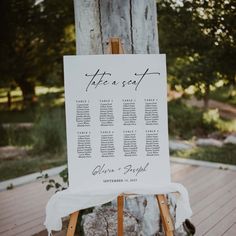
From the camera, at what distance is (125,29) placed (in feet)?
8.64

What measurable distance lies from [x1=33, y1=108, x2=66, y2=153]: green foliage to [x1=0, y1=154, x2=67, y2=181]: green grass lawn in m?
0.19

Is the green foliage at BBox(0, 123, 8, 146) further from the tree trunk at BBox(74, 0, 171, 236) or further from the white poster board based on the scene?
the white poster board

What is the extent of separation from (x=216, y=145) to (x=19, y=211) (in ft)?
11.6

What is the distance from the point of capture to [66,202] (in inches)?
88.4

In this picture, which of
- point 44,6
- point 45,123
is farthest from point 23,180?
point 44,6

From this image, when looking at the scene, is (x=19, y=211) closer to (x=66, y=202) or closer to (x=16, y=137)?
(x=66, y=202)

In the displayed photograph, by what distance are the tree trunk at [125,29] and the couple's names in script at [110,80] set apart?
41 centimetres

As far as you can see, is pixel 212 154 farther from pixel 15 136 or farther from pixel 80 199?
pixel 80 199

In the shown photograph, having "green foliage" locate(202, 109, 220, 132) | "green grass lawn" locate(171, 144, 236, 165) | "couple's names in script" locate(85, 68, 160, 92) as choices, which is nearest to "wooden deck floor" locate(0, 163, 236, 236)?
"green grass lawn" locate(171, 144, 236, 165)

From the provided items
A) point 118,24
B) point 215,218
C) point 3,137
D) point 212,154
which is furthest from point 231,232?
point 3,137

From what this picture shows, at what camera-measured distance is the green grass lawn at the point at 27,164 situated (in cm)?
516

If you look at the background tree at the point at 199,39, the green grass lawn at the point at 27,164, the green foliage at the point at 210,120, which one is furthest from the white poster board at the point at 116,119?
the green foliage at the point at 210,120

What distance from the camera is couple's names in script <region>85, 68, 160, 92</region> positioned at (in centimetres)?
231

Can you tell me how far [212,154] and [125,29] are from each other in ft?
11.6
